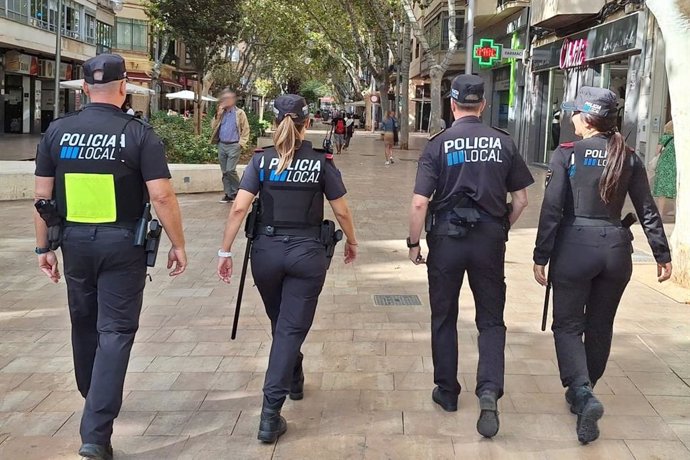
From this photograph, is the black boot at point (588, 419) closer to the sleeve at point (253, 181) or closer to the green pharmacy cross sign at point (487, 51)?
the sleeve at point (253, 181)

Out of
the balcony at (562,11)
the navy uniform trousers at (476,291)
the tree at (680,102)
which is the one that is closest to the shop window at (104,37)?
the balcony at (562,11)

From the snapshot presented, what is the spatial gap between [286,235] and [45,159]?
1177 mm

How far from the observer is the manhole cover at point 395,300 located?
6.38m

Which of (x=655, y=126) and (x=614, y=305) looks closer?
(x=614, y=305)

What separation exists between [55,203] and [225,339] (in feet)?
7.25

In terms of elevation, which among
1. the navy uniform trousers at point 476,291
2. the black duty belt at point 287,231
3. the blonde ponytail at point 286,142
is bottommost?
the navy uniform trousers at point 476,291

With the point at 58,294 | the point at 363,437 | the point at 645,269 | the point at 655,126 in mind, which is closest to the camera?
the point at 363,437

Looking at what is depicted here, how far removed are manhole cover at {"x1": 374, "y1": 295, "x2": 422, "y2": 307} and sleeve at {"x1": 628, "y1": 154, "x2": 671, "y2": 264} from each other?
269cm

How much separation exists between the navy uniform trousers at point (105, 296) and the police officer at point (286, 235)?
60cm

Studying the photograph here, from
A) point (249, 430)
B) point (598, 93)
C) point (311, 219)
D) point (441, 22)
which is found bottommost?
point (249, 430)

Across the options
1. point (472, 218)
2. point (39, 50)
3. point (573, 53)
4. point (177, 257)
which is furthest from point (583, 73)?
point (39, 50)

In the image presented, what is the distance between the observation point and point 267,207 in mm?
3744

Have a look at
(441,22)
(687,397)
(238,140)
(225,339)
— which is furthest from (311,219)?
(441,22)

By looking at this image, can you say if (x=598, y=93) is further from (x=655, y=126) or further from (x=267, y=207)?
(x=655, y=126)
